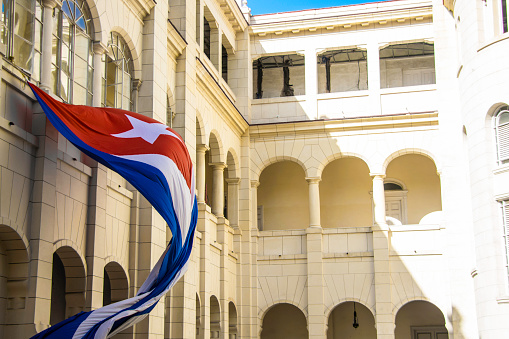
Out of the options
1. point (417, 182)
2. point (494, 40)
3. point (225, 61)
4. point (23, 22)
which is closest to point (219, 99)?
point (225, 61)

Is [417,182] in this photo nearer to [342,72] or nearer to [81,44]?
[342,72]

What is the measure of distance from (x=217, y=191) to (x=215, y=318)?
4061mm

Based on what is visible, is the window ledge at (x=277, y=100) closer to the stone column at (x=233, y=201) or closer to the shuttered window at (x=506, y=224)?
the stone column at (x=233, y=201)

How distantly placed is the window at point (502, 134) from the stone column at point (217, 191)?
9222 millimetres

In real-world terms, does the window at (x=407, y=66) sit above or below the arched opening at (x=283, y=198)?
above

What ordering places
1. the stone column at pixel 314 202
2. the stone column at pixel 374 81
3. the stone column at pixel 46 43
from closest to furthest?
the stone column at pixel 46 43 < the stone column at pixel 314 202 < the stone column at pixel 374 81

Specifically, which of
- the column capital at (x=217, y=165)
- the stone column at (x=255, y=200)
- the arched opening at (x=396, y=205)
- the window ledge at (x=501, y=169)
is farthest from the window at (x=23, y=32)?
the arched opening at (x=396, y=205)

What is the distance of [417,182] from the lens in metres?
29.9

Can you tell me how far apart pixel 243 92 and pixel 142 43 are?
10142 mm

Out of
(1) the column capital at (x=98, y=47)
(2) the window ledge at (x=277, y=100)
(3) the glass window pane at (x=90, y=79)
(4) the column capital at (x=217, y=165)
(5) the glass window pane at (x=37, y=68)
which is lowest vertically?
(5) the glass window pane at (x=37, y=68)

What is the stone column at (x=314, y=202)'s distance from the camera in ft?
91.5

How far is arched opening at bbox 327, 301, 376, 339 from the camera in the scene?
29.7m

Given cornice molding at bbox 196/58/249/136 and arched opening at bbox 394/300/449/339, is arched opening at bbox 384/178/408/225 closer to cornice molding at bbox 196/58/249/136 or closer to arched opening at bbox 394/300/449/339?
arched opening at bbox 394/300/449/339

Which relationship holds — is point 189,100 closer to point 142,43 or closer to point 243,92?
point 142,43
